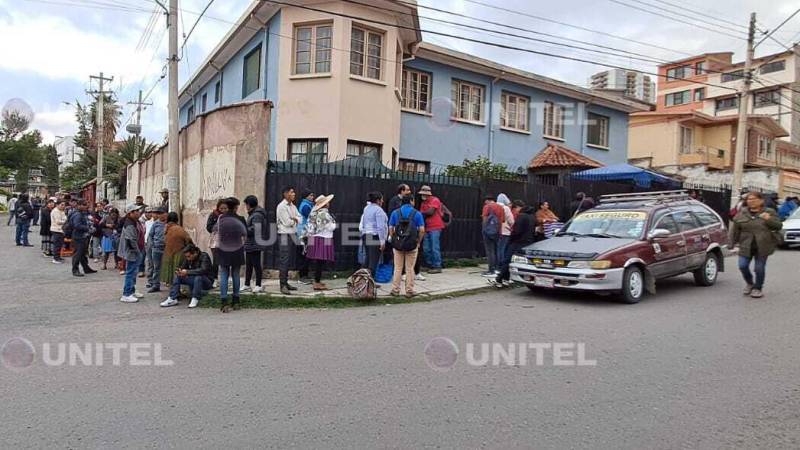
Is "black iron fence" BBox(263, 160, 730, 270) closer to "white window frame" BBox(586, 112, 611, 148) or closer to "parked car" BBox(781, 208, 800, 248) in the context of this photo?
"parked car" BBox(781, 208, 800, 248)

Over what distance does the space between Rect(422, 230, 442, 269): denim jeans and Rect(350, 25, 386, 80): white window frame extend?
216 inches

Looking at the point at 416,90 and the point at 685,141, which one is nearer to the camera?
the point at 416,90

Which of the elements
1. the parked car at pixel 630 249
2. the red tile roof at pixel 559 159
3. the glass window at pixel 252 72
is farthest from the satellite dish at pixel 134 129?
the parked car at pixel 630 249

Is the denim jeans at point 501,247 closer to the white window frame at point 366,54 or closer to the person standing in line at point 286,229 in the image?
the person standing in line at point 286,229

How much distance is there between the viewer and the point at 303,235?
8.90 metres

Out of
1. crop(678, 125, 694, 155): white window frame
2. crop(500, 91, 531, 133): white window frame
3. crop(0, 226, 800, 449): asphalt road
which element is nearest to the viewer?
crop(0, 226, 800, 449): asphalt road

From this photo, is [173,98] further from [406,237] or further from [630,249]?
[630,249]

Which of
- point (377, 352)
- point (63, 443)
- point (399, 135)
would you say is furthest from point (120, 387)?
point (399, 135)

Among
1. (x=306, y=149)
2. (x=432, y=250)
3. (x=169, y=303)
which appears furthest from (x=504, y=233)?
(x=306, y=149)

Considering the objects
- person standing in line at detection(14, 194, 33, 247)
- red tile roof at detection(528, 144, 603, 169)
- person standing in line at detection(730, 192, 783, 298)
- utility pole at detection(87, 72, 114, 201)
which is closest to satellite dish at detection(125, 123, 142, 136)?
utility pole at detection(87, 72, 114, 201)

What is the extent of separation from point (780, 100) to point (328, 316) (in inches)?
2281

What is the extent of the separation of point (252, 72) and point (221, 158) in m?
6.96

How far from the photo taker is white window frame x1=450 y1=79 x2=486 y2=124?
18.5 meters

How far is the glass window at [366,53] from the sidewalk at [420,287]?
21.0 feet
